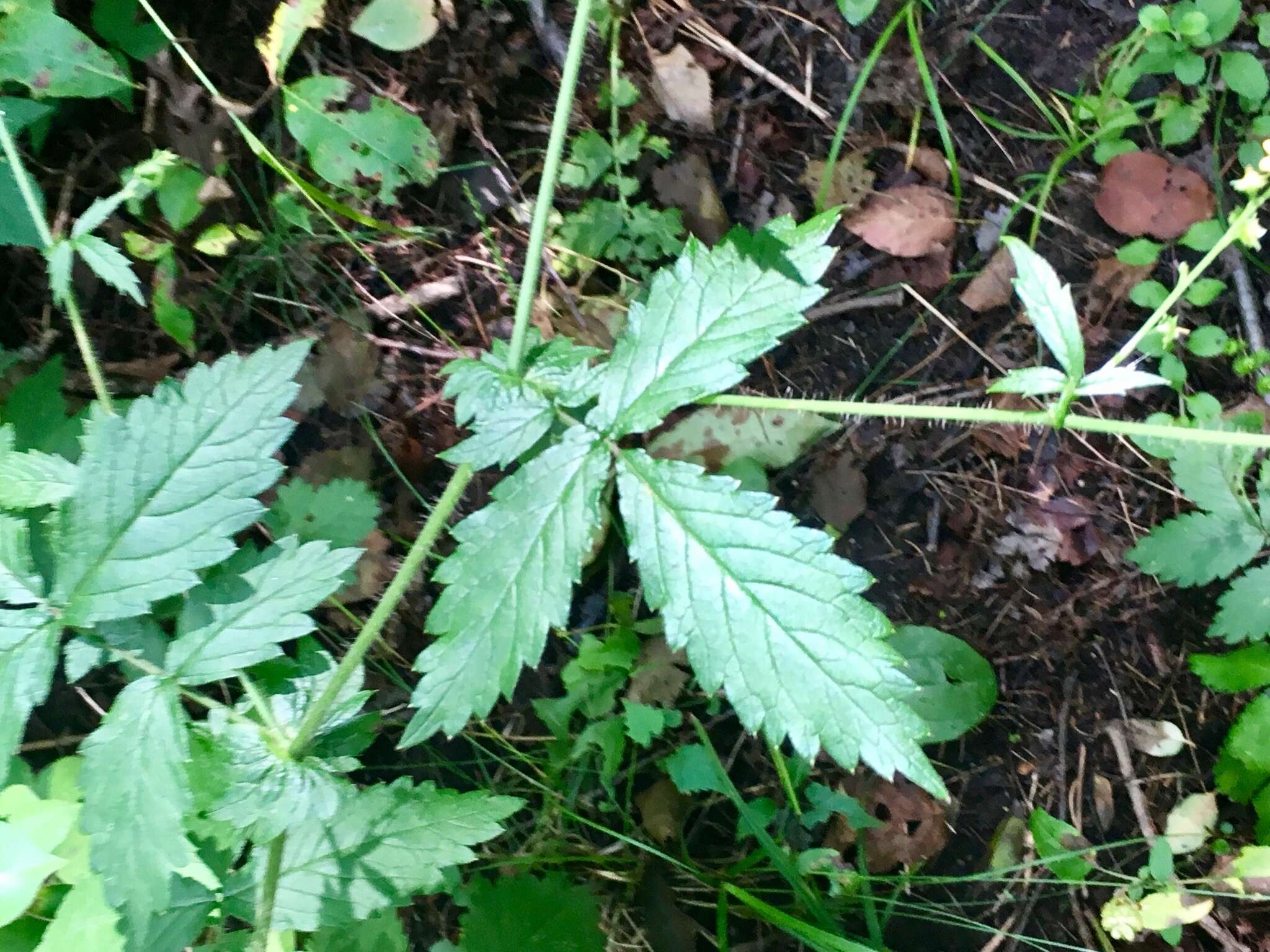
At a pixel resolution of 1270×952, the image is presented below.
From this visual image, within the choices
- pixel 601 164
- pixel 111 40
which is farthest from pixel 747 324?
pixel 111 40

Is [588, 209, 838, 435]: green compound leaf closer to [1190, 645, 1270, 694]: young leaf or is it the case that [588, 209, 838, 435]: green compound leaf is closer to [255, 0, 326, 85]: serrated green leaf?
[255, 0, 326, 85]: serrated green leaf

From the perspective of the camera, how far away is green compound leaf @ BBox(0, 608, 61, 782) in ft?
3.96

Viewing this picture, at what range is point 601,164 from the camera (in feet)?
6.90

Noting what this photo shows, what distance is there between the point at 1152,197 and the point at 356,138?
2.04 metres

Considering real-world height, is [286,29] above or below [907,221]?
above

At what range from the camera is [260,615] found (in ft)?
4.27

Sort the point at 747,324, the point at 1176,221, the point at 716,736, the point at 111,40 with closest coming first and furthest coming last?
the point at 747,324 → the point at 111,40 → the point at 716,736 → the point at 1176,221

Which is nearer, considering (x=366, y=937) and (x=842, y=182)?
(x=366, y=937)

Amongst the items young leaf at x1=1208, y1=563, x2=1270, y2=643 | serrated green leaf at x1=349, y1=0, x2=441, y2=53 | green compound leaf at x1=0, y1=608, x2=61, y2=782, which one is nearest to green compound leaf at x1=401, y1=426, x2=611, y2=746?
green compound leaf at x1=0, y1=608, x2=61, y2=782

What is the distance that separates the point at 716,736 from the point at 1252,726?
126cm

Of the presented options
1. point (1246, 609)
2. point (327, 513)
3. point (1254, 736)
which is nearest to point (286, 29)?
point (327, 513)

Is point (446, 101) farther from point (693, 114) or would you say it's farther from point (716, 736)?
point (716, 736)

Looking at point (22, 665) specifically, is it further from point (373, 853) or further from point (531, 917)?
point (531, 917)

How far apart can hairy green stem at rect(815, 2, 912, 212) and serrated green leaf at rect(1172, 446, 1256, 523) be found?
107cm
